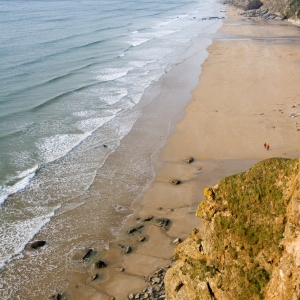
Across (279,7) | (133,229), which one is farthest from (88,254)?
(279,7)

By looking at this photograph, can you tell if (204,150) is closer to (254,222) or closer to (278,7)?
(254,222)

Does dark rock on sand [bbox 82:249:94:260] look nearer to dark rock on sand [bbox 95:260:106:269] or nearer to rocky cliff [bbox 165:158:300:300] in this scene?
dark rock on sand [bbox 95:260:106:269]

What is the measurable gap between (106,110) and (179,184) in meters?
12.4

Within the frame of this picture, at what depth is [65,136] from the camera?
23.1 meters

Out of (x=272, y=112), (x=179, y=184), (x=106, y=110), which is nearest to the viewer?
(x=179, y=184)

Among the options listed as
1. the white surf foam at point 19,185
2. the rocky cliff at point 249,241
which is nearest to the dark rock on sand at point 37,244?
the white surf foam at point 19,185

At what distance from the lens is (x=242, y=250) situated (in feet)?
23.3

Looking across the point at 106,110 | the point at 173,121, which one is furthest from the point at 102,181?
the point at 106,110

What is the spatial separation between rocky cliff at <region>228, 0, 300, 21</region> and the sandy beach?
103 feet

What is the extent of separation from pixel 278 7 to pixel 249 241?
78.9 metres

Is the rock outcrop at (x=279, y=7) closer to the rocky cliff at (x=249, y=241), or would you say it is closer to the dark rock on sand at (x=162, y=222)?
the dark rock on sand at (x=162, y=222)

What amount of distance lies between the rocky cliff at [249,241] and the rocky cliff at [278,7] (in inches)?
2686

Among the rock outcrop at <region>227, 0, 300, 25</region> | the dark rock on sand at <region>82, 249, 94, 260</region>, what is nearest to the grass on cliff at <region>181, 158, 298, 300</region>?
the dark rock on sand at <region>82, 249, 94, 260</region>

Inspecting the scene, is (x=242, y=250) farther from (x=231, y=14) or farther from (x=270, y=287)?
(x=231, y=14)
